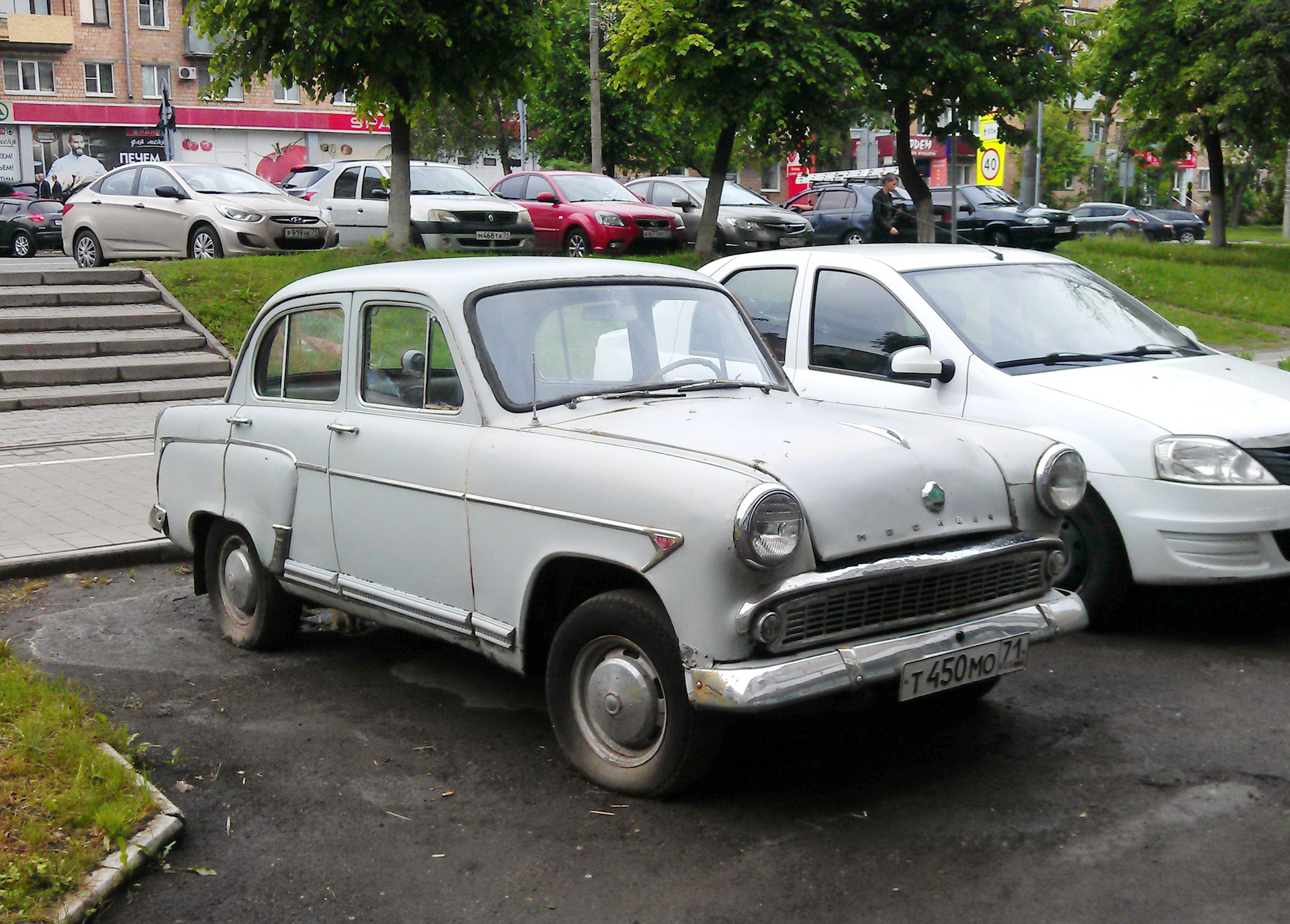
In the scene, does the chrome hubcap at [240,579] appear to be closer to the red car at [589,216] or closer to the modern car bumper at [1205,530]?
the modern car bumper at [1205,530]

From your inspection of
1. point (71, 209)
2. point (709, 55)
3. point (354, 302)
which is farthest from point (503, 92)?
point (354, 302)

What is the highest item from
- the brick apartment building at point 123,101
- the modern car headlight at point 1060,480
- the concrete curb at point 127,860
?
the brick apartment building at point 123,101

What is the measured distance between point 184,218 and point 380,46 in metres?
3.97

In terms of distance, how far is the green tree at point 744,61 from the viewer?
60.9ft

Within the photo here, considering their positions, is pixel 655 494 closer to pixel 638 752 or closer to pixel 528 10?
pixel 638 752

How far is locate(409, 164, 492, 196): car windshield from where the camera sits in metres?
20.2

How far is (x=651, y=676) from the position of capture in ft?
13.4

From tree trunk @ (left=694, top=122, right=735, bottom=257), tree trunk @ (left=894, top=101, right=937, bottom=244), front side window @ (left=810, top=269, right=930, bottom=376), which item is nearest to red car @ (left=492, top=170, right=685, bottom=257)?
tree trunk @ (left=694, top=122, right=735, bottom=257)

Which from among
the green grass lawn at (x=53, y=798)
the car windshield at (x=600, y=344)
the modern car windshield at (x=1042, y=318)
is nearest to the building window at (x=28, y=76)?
the modern car windshield at (x=1042, y=318)

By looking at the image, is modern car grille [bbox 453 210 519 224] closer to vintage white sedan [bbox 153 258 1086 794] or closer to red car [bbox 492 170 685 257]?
red car [bbox 492 170 685 257]

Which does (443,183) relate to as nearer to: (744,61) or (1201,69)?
(744,61)

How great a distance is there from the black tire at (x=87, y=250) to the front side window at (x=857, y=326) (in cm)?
1397

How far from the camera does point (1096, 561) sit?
19.3 feet

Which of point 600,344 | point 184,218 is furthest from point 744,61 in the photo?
point 600,344
